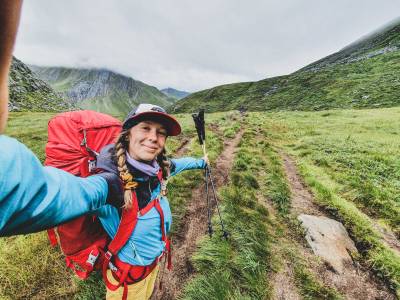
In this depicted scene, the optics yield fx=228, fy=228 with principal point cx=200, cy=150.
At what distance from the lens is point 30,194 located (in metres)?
0.94

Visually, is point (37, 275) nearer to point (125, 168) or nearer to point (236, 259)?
point (125, 168)

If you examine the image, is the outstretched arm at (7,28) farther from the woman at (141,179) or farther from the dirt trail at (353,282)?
the dirt trail at (353,282)

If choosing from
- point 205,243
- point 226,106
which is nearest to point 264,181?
point 205,243

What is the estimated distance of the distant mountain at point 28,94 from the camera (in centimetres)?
4394

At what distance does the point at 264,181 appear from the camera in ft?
30.6

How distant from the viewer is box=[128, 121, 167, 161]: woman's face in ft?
9.18

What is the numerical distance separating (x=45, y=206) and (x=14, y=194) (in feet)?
0.72

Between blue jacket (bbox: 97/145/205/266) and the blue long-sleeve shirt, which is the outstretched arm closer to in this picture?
blue jacket (bbox: 97/145/205/266)

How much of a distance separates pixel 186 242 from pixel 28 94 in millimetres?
57940

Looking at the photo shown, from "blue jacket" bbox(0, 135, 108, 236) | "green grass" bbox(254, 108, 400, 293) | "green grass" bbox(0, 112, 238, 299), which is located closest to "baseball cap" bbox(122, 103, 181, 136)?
"blue jacket" bbox(0, 135, 108, 236)

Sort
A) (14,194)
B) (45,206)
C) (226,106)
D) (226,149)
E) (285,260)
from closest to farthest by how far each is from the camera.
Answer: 1. (14,194)
2. (45,206)
3. (285,260)
4. (226,149)
5. (226,106)

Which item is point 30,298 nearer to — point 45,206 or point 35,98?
point 45,206

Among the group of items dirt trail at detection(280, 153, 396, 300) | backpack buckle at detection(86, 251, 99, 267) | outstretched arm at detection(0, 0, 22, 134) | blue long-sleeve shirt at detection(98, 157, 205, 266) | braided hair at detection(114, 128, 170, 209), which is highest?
outstretched arm at detection(0, 0, 22, 134)

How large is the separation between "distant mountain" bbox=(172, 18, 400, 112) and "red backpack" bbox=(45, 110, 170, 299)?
2182 inches
